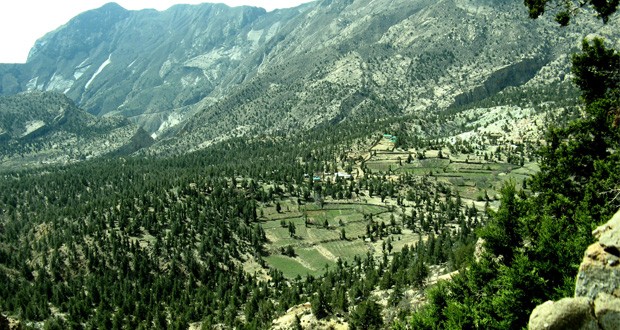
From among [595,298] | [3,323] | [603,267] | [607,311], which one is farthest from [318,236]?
[607,311]

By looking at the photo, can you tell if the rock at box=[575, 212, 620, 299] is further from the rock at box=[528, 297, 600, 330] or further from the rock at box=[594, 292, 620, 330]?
the rock at box=[528, 297, 600, 330]

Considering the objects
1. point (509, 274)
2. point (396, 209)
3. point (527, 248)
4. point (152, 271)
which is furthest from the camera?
point (396, 209)

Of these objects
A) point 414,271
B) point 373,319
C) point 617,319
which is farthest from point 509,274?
point 414,271

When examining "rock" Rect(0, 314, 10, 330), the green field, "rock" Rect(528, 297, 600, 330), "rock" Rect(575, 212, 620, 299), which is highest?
"rock" Rect(575, 212, 620, 299)

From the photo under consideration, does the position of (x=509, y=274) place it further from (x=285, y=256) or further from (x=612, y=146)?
(x=285, y=256)

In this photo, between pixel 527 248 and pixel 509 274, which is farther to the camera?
pixel 527 248

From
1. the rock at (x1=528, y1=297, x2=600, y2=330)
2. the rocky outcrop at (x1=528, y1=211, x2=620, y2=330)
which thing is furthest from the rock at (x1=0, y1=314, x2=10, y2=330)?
the rock at (x1=528, y1=297, x2=600, y2=330)

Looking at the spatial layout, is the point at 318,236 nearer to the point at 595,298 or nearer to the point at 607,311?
the point at 595,298

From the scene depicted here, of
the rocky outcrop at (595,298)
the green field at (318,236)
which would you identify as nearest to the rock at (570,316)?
the rocky outcrop at (595,298)
